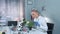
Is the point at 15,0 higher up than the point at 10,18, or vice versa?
the point at 15,0

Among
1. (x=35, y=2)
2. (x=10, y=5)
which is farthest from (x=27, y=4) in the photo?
(x=10, y=5)

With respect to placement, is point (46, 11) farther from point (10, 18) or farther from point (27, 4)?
point (10, 18)

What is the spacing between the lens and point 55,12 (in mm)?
3928

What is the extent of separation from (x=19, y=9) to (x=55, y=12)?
55.4 inches

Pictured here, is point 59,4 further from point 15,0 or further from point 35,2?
point 15,0

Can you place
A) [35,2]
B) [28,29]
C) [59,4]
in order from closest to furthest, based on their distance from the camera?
[28,29] < [59,4] < [35,2]

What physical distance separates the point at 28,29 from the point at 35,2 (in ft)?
6.84

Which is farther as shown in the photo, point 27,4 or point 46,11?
point 27,4

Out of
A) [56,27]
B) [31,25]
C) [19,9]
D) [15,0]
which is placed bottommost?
[56,27]

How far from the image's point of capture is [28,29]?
2.59m

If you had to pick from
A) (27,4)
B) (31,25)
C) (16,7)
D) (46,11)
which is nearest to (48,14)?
(46,11)

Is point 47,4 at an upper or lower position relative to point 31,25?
upper

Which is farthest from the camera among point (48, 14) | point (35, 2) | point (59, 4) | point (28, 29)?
point (35, 2)

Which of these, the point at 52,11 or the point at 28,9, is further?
the point at 28,9
